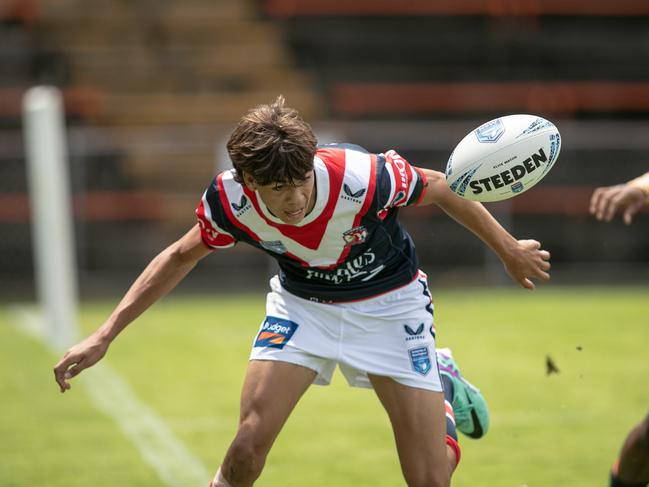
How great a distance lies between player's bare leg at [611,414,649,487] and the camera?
4.53m

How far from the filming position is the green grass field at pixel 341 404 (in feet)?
19.8

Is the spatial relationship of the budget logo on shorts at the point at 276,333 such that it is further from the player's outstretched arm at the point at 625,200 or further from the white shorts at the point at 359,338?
the player's outstretched arm at the point at 625,200

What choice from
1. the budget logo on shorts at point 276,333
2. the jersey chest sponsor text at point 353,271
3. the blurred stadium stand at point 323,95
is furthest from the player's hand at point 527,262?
the blurred stadium stand at point 323,95

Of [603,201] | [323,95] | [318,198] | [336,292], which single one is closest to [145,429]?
[336,292]

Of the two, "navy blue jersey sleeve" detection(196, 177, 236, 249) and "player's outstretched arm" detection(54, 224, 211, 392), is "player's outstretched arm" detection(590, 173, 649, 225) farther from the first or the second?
"player's outstretched arm" detection(54, 224, 211, 392)

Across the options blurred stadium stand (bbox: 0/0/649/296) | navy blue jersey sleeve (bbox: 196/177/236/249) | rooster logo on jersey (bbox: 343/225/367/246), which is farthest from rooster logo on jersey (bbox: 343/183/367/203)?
blurred stadium stand (bbox: 0/0/649/296)

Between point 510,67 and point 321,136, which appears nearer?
point 321,136

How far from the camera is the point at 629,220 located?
429 centimetres

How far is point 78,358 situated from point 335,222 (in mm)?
1194

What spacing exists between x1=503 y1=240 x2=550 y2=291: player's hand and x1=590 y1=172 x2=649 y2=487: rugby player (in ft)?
0.98

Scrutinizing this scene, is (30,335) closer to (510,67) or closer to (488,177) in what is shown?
(488,177)

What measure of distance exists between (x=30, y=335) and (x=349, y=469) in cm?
653

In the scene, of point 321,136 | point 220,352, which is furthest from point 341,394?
point 321,136

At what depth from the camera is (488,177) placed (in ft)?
14.5
